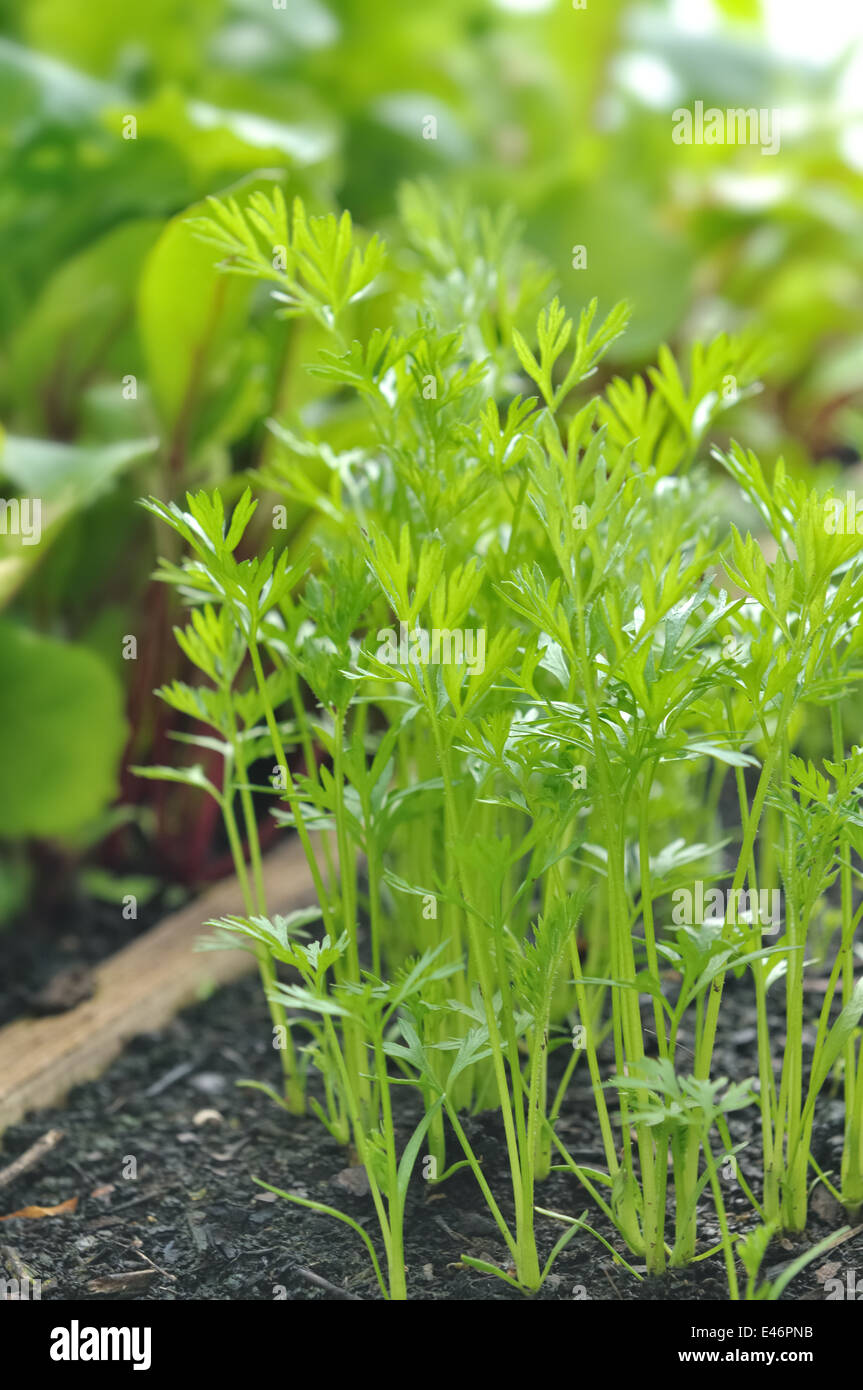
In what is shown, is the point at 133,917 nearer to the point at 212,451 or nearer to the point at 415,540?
the point at 212,451

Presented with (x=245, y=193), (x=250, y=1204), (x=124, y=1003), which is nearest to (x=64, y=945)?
(x=124, y=1003)

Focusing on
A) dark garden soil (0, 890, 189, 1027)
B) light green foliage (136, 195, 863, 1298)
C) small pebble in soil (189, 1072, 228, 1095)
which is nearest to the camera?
light green foliage (136, 195, 863, 1298)

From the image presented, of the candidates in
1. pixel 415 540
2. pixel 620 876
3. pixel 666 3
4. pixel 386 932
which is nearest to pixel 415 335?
pixel 415 540

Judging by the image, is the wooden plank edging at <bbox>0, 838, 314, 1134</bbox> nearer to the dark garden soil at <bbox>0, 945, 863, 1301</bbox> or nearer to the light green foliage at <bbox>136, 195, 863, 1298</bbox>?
the dark garden soil at <bbox>0, 945, 863, 1301</bbox>

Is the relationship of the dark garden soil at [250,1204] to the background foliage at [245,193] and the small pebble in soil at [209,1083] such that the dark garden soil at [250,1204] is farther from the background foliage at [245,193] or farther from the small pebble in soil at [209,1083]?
the background foliage at [245,193]

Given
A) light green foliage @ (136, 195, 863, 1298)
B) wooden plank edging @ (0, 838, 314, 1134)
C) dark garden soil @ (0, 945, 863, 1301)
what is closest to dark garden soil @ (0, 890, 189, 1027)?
wooden plank edging @ (0, 838, 314, 1134)

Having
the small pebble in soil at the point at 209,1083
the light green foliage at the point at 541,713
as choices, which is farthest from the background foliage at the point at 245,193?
the small pebble in soil at the point at 209,1083

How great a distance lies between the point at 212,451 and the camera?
1162 millimetres

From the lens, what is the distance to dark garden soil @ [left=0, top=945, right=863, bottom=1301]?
0.68 metres

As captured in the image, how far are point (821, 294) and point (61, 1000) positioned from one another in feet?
5.53

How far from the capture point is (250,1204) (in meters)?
0.77

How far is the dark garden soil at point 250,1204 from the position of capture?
2.23ft

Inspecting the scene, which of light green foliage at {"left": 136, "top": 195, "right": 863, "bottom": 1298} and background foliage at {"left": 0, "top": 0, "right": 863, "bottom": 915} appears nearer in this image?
light green foliage at {"left": 136, "top": 195, "right": 863, "bottom": 1298}

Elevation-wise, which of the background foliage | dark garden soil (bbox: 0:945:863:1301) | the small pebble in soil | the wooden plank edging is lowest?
dark garden soil (bbox: 0:945:863:1301)
